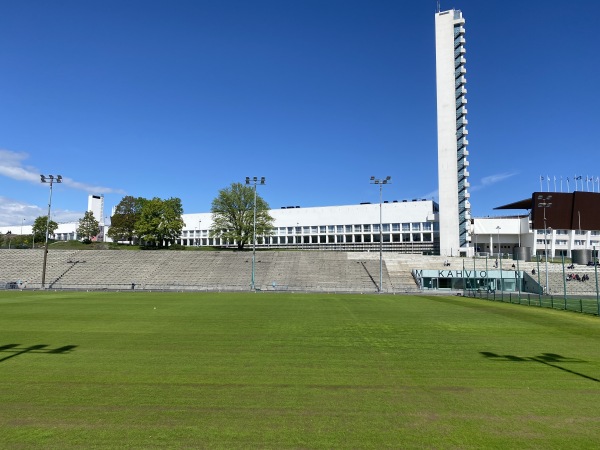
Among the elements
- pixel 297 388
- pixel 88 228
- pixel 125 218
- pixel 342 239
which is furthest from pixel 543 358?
pixel 88 228

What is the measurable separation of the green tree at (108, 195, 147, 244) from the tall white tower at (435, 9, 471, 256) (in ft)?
259

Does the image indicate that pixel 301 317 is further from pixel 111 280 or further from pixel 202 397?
pixel 111 280

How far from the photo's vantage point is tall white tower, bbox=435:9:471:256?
85.4m

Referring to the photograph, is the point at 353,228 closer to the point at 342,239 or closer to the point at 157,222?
the point at 342,239

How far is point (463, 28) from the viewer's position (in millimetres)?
88875

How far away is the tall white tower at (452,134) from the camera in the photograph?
85438 millimetres

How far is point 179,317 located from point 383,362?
15.4 metres

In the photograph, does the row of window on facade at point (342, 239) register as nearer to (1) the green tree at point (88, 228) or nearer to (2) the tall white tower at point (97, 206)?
(1) the green tree at point (88, 228)

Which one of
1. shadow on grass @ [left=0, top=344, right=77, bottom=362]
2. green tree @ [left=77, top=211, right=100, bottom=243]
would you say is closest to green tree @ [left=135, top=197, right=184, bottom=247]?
green tree @ [left=77, top=211, right=100, bottom=243]

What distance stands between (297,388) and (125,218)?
109m

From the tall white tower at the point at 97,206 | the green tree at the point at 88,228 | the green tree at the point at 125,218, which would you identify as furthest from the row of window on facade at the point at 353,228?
the tall white tower at the point at 97,206

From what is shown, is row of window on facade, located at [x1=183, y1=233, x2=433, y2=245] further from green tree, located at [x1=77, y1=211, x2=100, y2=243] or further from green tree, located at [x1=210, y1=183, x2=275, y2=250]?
green tree, located at [x1=77, y1=211, x2=100, y2=243]

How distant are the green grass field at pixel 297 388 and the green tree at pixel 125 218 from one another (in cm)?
9402

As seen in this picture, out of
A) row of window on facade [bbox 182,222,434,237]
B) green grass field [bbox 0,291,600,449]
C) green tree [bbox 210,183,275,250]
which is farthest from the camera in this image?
row of window on facade [bbox 182,222,434,237]
